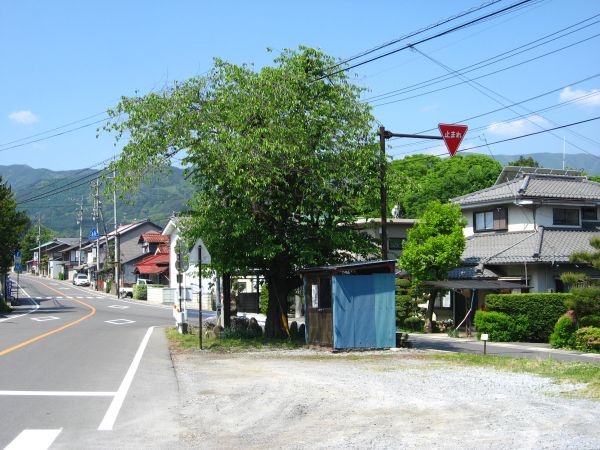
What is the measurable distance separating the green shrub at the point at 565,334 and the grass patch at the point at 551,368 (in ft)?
19.1

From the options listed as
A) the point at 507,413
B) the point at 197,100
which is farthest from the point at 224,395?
the point at 197,100

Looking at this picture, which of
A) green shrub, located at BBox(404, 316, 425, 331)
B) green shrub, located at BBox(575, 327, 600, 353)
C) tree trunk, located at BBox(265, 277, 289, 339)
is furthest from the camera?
green shrub, located at BBox(404, 316, 425, 331)

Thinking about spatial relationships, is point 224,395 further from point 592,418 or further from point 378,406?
point 592,418

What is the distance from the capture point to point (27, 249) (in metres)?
148

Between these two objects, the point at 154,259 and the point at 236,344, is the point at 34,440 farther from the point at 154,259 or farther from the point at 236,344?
the point at 154,259

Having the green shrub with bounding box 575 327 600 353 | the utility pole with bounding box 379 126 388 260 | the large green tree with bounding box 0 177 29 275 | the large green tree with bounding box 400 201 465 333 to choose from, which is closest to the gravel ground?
the utility pole with bounding box 379 126 388 260

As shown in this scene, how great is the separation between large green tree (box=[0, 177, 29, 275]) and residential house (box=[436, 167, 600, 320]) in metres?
29.4

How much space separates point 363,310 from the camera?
19516 millimetres

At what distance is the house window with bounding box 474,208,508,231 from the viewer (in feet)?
109

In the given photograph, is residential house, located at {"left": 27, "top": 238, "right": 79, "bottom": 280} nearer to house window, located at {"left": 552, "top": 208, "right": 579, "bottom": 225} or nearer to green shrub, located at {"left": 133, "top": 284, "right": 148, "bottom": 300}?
green shrub, located at {"left": 133, "top": 284, "right": 148, "bottom": 300}

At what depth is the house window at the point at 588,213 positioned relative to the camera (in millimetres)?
33500

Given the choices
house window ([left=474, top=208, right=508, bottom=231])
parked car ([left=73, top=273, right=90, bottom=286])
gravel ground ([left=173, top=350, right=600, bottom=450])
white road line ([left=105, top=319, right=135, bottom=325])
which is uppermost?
house window ([left=474, top=208, right=508, bottom=231])

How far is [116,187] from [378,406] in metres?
13.3

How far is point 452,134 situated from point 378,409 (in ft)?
40.8
